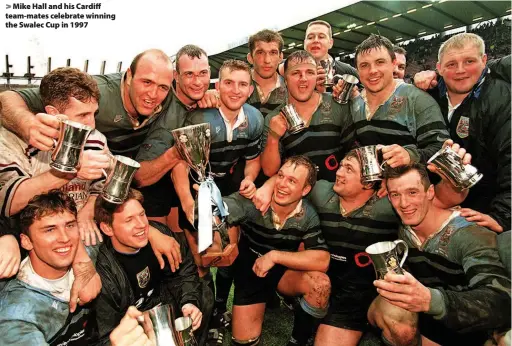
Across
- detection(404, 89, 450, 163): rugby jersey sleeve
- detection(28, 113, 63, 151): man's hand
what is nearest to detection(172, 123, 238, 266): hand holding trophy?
detection(28, 113, 63, 151): man's hand

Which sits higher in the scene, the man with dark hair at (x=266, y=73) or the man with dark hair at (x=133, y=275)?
the man with dark hair at (x=266, y=73)

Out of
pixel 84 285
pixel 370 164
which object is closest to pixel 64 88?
pixel 84 285

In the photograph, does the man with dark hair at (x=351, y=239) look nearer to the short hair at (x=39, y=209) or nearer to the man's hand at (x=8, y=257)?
the short hair at (x=39, y=209)

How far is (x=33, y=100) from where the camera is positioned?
1.95 m

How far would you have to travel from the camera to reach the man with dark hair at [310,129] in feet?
8.05

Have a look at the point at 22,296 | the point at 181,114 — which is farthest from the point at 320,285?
the point at 22,296

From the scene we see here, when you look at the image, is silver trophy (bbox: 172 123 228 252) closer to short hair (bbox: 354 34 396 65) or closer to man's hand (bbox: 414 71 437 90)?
short hair (bbox: 354 34 396 65)

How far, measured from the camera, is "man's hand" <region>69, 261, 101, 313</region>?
1712 millimetres

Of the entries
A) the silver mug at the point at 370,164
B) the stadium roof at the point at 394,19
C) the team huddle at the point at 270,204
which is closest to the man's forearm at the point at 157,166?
the team huddle at the point at 270,204

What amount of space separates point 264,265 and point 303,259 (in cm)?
24

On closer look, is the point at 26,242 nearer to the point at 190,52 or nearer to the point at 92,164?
the point at 92,164

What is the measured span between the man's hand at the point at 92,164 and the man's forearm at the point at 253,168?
1.04 metres

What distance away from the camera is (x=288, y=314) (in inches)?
111

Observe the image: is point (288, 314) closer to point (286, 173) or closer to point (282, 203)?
point (282, 203)
